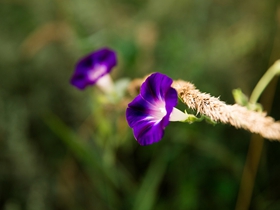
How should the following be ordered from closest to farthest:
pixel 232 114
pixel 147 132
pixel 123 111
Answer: pixel 232 114
pixel 147 132
pixel 123 111

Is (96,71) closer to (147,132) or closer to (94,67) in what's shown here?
(94,67)

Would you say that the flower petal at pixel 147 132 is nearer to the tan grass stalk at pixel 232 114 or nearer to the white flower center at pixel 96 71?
the tan grass stalk at pixel 232 114

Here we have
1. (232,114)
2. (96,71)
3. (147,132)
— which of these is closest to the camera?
(232,114)

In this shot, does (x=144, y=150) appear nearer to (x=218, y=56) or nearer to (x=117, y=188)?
(x=117, y=188)

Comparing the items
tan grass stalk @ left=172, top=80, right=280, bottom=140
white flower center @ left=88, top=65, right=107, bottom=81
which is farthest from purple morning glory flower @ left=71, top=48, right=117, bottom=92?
tan grass stalk @ left=172, top=80, right=280, bottom=140

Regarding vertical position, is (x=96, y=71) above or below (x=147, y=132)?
above

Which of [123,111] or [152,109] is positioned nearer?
[152,109]

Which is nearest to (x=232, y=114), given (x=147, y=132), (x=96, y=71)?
(x=147, y=132)

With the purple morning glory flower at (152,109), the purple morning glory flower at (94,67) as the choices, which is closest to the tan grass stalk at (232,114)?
the purple morning glory flower at (152,109)

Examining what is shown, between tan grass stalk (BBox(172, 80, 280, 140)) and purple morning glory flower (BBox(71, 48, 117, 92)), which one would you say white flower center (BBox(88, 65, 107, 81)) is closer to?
purple morning glory flower (BBox(71, 48, 117, 92))
